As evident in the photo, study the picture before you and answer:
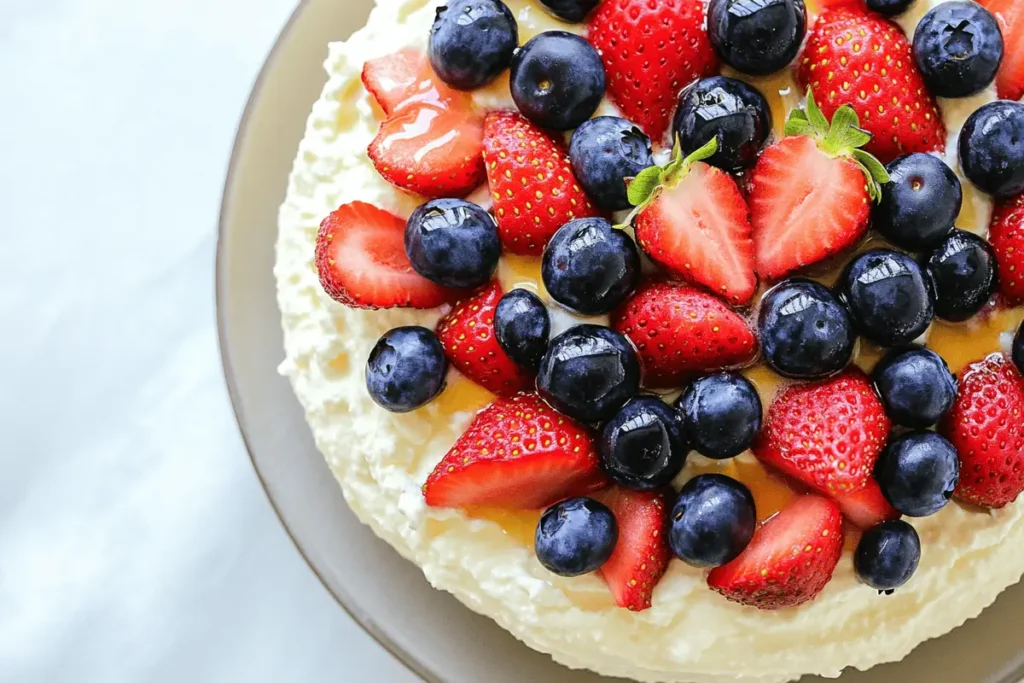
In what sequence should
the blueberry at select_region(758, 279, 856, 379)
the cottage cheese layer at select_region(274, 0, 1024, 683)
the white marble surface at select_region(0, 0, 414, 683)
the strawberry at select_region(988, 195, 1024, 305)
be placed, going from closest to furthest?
1. the blueberry at select_region(758, 279, 856, 379)
2. the strawberry at select_region(988, 195, 1024, 305)
3. the cottage cheese layer at select_region(274, 0, 1024, 683)
4. the white marble surface at select_region(0, 0, 414, 683)

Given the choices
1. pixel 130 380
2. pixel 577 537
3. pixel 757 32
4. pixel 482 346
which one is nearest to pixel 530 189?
pixel 482 346

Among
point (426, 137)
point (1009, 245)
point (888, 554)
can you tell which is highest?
point (426, 137)

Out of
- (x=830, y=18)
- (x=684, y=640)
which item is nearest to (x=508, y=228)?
(x=830, y=18)

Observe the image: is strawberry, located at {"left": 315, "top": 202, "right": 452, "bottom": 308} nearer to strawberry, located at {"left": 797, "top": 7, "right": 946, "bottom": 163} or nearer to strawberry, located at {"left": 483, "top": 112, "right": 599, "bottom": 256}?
strawberry, located at {"left": 483, "top": 112, "right": 599, "bottom": 256}

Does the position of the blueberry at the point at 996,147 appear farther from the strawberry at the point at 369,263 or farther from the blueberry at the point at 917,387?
the strawberry at the point at 369,263

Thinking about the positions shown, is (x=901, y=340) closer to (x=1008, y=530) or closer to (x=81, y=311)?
(x=1008, y=530)

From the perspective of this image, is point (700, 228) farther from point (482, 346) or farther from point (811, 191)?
point (482, 346)

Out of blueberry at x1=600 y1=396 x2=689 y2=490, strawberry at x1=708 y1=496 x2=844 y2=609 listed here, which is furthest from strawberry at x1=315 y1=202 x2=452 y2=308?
strawberry at x1=708 y1=496 x2=844 y2=609
